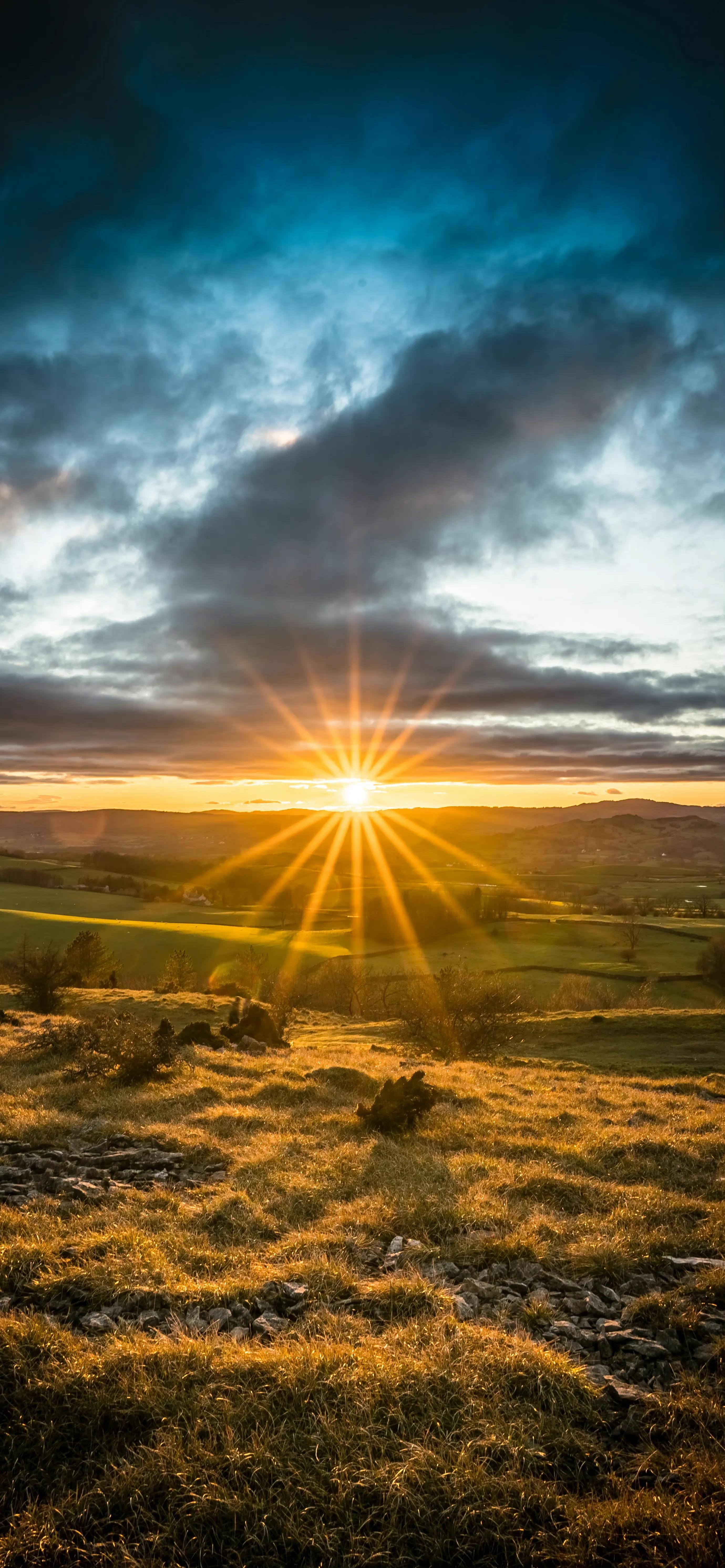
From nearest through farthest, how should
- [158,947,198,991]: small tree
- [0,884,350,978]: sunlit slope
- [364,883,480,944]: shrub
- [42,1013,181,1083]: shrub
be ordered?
[42,1013,181,1083]: shrub
[158,947,198,991]: small tree
[0,884,350,978]: sunlit slope
[364,883,480,944]: shrub

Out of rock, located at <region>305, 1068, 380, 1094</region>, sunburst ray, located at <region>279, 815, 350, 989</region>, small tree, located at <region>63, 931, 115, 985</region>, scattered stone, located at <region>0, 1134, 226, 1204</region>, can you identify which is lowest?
sunburst ray, located at <region>279, 815, 350, 989</region>

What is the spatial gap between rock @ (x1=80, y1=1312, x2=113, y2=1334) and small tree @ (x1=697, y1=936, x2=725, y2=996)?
7413cm

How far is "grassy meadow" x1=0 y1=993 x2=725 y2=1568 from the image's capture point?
18.6 ft

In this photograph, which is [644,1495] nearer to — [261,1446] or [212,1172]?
[261,1446]

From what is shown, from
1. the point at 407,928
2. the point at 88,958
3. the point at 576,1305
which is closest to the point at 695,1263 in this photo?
the point at 576,1305

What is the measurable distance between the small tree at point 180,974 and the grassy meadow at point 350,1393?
56.6 m

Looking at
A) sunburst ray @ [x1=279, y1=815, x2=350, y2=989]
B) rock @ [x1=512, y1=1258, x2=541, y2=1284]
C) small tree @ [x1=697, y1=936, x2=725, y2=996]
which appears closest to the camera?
rock @ [x1=512, y1=1258, x2=541, y2=1284]

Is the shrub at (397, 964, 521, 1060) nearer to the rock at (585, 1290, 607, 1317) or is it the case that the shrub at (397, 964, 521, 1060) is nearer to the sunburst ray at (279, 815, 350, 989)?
the sunburst ray at (279, 815, 350, 989)

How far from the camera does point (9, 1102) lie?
18.1 m

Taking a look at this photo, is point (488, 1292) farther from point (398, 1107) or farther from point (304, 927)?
point (304, 927)

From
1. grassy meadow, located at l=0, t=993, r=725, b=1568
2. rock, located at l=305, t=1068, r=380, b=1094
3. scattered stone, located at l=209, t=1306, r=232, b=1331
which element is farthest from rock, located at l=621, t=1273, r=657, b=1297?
rock, located at l=305, t=1068, r=380, b=1094

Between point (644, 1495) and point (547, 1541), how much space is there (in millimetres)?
911

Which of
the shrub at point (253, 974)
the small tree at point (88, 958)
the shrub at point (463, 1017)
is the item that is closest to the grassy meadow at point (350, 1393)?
the shrub at point (463, 1017)

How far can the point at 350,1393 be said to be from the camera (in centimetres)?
695
